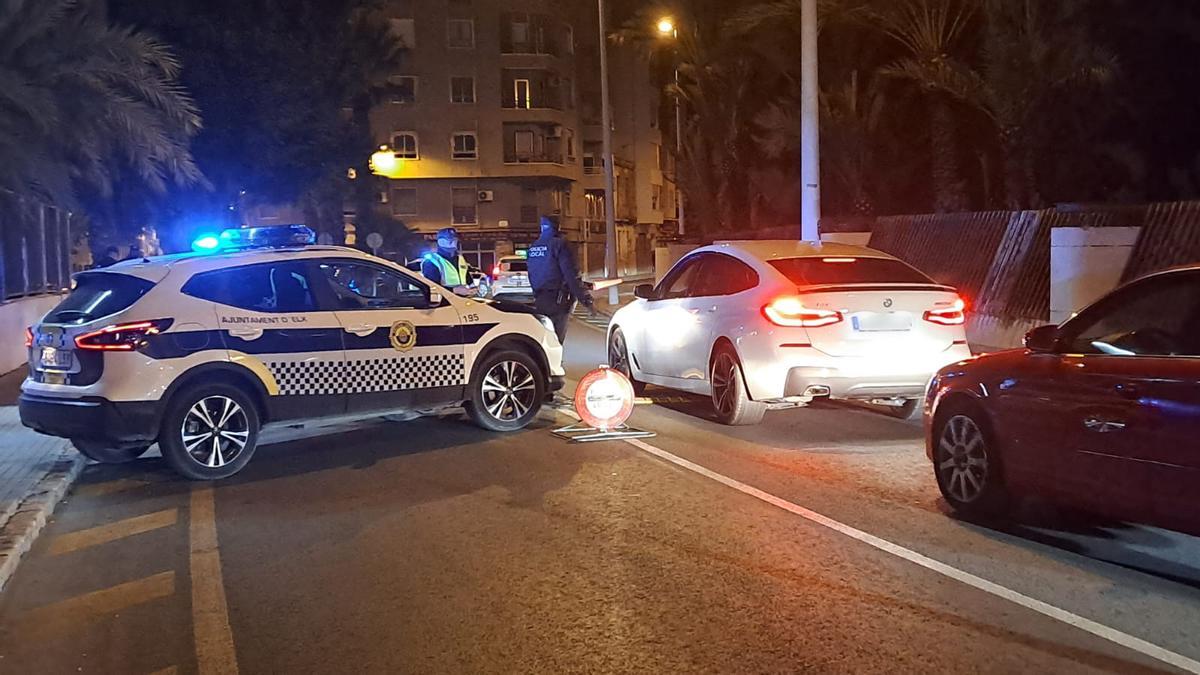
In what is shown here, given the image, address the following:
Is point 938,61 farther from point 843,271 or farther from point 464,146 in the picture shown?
point 464,146

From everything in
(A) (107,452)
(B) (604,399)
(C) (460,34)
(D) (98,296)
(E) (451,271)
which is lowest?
(A) (107,452)

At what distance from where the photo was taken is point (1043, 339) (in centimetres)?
687

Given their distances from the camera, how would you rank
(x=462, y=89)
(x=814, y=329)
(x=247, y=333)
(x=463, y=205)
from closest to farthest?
(x=247, y=333) < (x=814, y=329) < (x=462, y=89) < (x=463, y=205)

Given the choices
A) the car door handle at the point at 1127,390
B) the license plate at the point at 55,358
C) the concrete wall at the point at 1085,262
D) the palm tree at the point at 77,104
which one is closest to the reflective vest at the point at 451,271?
the palm tree at the point at 77,104

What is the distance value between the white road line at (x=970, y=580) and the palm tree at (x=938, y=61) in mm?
15936

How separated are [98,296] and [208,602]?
150 inches

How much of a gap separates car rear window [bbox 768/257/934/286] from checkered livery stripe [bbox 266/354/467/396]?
2.94m

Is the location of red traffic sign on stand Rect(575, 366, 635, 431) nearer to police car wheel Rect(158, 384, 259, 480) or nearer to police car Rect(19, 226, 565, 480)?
police car Rect(19, 226, 565, 480)

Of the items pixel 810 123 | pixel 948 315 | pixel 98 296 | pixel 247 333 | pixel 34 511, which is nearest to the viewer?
pixel 34 511

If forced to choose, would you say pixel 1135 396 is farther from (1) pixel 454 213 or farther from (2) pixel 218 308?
(1) pixel 454 213

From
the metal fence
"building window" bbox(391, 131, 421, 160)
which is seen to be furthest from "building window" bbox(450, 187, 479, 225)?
the metal fence

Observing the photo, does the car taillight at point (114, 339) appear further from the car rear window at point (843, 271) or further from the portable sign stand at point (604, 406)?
the car rear window at point (843, 271)

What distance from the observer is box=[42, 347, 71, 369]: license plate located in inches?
344

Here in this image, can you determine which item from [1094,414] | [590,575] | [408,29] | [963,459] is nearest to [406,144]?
[408,29]
